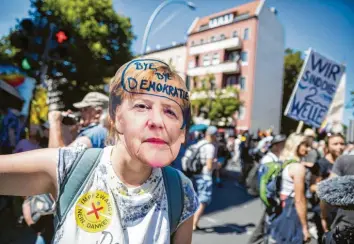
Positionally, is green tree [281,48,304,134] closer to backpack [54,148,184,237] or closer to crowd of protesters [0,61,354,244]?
crowd of protesters [0,61,354,244]

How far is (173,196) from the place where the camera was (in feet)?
3.62

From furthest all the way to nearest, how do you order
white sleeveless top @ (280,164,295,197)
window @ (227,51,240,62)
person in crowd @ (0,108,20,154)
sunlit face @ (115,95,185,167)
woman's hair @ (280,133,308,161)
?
window @ (227,51,240,62), person in crowd @ (0,108,20,154), woman's hair @ (280,133,308,161), white sleeveless top @ (280,164,295,197), sunlit face @ (115,95,185,167)

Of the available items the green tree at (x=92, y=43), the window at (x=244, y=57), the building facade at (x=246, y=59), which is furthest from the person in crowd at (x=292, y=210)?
the window at (x=244, y=57)

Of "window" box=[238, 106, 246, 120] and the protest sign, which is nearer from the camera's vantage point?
the protest sign

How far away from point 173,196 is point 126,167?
211 mm

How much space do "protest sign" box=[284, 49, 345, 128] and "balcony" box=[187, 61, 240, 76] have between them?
24411 millimetres

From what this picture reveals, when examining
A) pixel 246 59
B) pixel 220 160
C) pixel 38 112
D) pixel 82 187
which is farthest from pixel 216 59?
pixel 82 187

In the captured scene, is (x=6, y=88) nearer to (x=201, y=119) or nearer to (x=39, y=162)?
(x=39, y=162)

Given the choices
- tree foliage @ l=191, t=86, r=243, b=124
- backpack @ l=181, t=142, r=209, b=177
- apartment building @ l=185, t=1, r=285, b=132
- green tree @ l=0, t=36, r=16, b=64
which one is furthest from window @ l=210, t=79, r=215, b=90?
backpack @ l=181, t=142, r=209, b=177

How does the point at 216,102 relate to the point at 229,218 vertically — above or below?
above

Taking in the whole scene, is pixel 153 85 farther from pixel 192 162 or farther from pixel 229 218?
pixel 229 218

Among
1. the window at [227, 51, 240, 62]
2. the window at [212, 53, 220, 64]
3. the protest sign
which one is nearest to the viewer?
the protest sign

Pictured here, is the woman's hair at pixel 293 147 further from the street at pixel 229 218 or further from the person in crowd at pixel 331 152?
the street at pixel 229 218

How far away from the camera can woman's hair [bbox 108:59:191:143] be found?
970 mm
